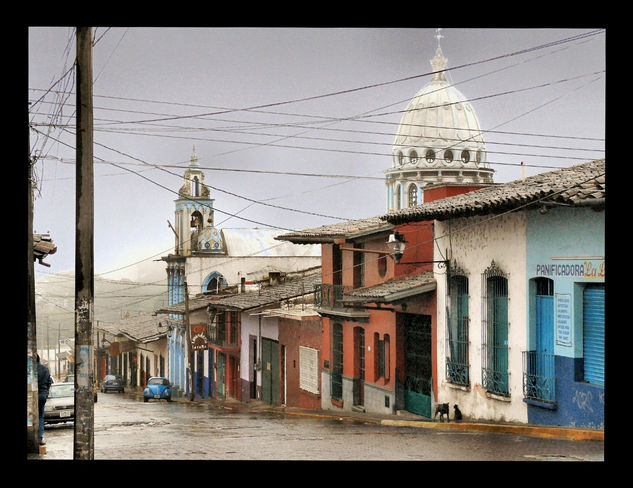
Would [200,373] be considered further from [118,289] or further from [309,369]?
[309,369]

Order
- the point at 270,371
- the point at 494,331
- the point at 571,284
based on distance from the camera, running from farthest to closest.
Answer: the point at 270,371
the point at 494,331
the point at 571,284

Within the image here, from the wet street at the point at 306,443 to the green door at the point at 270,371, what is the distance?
9.03m

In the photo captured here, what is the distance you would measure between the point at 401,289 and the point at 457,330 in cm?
150

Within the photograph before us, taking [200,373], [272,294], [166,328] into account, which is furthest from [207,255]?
[272,294]

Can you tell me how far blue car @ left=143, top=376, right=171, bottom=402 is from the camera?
34.3 meters

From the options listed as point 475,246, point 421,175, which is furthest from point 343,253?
point 421,175

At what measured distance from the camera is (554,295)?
13.9 metres

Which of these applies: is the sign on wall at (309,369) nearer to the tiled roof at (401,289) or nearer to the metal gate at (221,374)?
the tiled roof at (401,289)

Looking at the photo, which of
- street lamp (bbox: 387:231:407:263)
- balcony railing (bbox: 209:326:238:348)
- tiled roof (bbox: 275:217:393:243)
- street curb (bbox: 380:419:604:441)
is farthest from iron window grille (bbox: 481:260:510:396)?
balcony railing (bbox: 209:326:238:348)

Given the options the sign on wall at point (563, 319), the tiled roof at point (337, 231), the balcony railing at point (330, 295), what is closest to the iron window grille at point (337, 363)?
the balcony railing at point (330, 295)

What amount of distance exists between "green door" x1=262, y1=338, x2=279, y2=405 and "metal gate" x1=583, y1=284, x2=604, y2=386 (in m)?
15.3

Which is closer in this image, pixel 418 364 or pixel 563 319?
pixel 563 319

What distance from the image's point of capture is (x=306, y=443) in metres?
13.6
